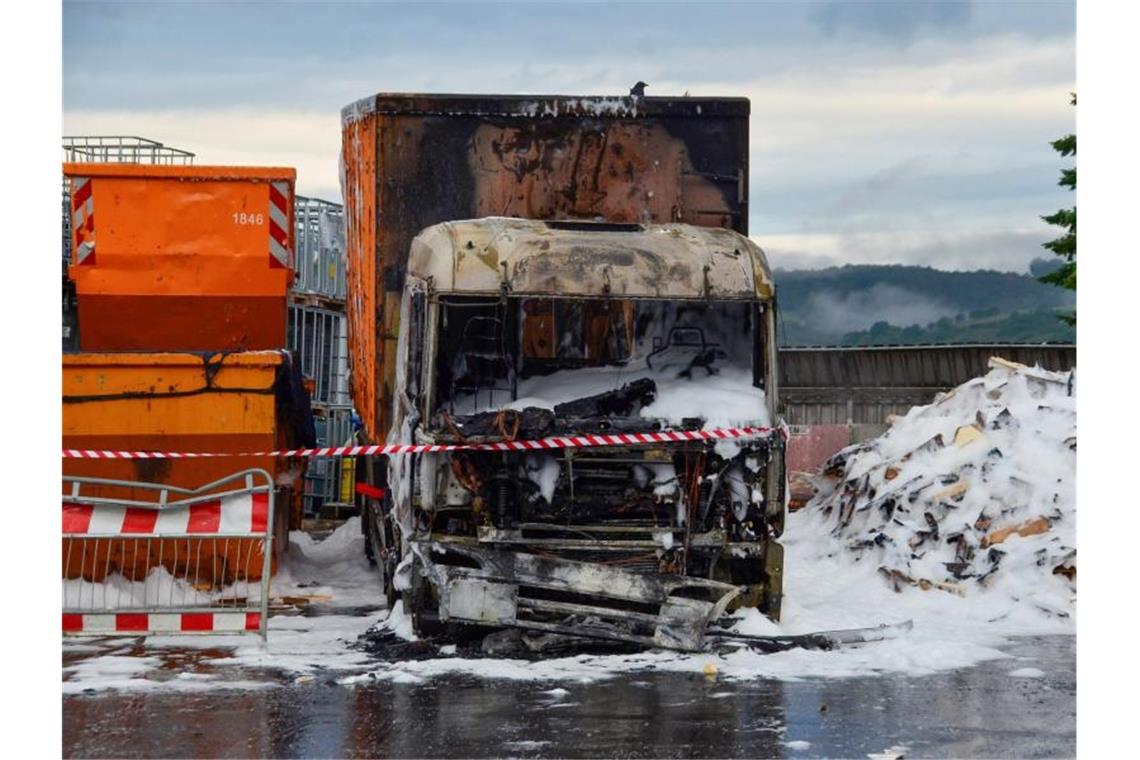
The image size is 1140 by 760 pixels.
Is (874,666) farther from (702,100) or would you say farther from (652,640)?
(702,100)

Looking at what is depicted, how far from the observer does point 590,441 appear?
11.2 meters

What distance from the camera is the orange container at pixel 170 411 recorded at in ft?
44.0

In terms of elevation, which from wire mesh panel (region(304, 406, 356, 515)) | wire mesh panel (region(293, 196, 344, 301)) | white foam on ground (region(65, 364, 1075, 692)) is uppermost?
wire mesh panel (region(293, 196, 344, 301))

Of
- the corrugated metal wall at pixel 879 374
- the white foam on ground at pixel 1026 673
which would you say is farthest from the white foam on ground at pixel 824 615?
the corrugated metal wall at pixel 879 374

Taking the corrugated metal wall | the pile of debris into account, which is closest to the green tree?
the corrugated metal wall

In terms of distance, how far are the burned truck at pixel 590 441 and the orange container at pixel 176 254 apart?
3.99 m

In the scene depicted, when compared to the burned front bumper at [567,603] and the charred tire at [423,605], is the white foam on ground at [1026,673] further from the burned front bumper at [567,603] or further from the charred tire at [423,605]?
the charred tire at [423,605]

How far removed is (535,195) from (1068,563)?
15.8 ft

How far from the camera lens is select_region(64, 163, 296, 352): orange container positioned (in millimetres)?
15578

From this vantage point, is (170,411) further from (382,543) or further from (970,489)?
(970,489)

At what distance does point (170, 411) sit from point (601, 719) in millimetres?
5656

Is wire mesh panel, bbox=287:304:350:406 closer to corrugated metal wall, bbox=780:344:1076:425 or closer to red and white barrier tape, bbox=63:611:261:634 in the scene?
corrugated metal wall, bbox=780:344:1076:425

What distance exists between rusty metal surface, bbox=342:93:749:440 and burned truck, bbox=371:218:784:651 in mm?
916

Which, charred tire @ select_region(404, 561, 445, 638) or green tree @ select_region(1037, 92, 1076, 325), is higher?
green tree @ select_region(1037, 92, 1076, 325)
